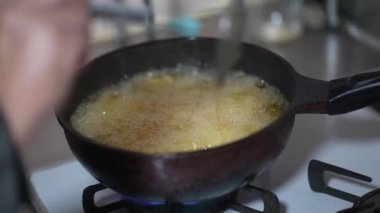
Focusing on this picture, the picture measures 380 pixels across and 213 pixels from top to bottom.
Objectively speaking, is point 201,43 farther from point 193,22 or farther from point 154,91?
point 193,22

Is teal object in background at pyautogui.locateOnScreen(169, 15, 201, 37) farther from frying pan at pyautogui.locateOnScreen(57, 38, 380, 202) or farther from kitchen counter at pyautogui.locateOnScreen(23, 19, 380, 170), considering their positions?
frying pan at pyautogui.locateOnScreen(57, 38, 380, 202)

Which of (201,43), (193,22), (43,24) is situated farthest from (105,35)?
(43,24)

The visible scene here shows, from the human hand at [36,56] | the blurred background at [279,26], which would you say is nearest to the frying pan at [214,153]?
the human hand at [36,56]

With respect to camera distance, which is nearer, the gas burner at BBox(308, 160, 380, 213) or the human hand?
the human hand

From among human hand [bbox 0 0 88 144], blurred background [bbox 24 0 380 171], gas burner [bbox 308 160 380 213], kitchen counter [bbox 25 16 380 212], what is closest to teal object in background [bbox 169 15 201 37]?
blurred background [bbox 24 0 380 171]

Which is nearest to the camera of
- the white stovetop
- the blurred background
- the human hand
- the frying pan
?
the human hand

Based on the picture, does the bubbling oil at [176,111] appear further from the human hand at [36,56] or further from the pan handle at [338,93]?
the human hand at [36,56]
